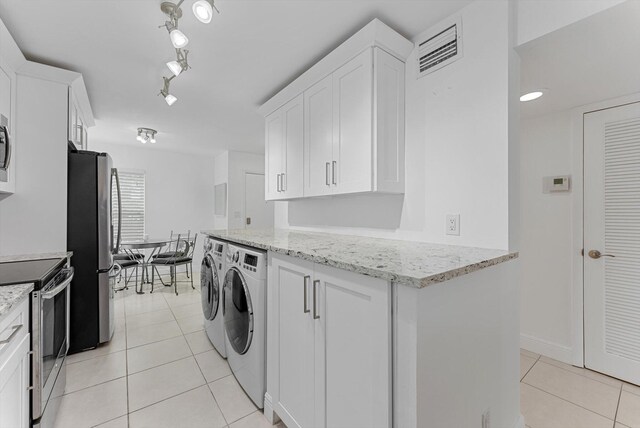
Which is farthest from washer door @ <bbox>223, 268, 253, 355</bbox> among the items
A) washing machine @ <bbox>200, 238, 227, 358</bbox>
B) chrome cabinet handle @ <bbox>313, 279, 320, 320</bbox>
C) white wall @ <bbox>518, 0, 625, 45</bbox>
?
white wall @ <bbox>518, 0, 625, 45</bbox>

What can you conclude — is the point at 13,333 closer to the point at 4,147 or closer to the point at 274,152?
the point at 4,147

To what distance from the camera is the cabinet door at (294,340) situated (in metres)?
1.29

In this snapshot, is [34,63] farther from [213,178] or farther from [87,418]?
[213,178]

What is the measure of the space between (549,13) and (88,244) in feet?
11.5

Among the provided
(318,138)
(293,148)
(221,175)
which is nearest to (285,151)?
(293,148)

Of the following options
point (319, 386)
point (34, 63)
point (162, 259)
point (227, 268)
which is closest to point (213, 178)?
point (162, 259)

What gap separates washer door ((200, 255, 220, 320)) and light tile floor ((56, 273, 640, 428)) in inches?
13.7

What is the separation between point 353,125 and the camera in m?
1.86

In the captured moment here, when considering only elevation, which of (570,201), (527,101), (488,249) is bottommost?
(488,249)

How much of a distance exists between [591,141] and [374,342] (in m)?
2.46

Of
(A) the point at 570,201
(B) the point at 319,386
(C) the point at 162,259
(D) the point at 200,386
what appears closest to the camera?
(B) the point at 319,386

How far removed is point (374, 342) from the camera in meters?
0.98

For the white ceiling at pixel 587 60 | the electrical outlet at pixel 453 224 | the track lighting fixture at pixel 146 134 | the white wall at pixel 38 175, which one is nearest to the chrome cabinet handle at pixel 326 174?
the electrical outlet at pixel 453 224

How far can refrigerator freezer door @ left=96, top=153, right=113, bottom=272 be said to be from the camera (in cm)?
236
